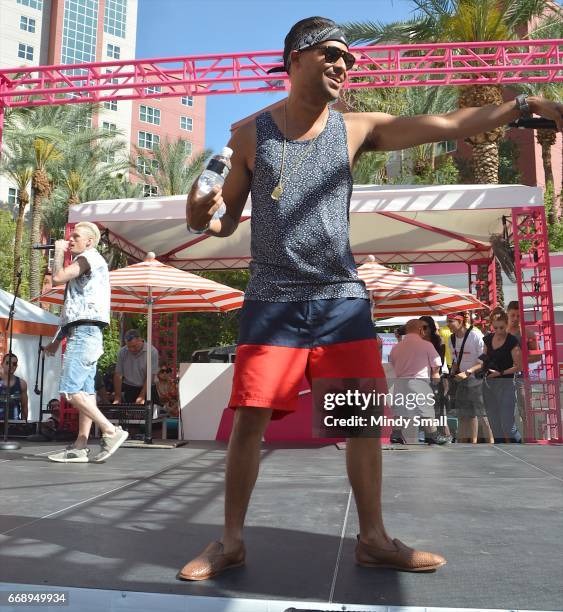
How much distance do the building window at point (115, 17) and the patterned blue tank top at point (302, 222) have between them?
57712 millimetres

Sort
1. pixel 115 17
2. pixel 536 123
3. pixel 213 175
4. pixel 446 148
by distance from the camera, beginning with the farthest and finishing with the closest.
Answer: pixel 115 17 < pixel 446 148 < pixel 536 123 < pixel 213 175

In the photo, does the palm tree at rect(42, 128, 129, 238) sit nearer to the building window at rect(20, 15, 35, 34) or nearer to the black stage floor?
the building window at rect(20, 15, 35, 34)

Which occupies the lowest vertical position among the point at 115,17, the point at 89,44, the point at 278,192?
the point at 278,192

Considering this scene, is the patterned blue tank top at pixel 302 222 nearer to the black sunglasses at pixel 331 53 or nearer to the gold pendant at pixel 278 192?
the gold pendant at pixel 278 192

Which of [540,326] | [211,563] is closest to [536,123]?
[211,563]

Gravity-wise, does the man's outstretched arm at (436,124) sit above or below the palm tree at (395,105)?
below

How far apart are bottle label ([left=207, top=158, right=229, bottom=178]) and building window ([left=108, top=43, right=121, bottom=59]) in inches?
2250

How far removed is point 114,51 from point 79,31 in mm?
3543

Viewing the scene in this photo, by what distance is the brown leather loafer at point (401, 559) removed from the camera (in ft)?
7.02

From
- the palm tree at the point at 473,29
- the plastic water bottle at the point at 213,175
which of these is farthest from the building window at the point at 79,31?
the plastic water bottle at the point at 213,175

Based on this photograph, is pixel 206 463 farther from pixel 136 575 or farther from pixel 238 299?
pixel 238 299

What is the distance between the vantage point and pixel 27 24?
4994 centimetres

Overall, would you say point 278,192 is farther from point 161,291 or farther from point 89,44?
point 89,44

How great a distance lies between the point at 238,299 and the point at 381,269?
209 centimetres
